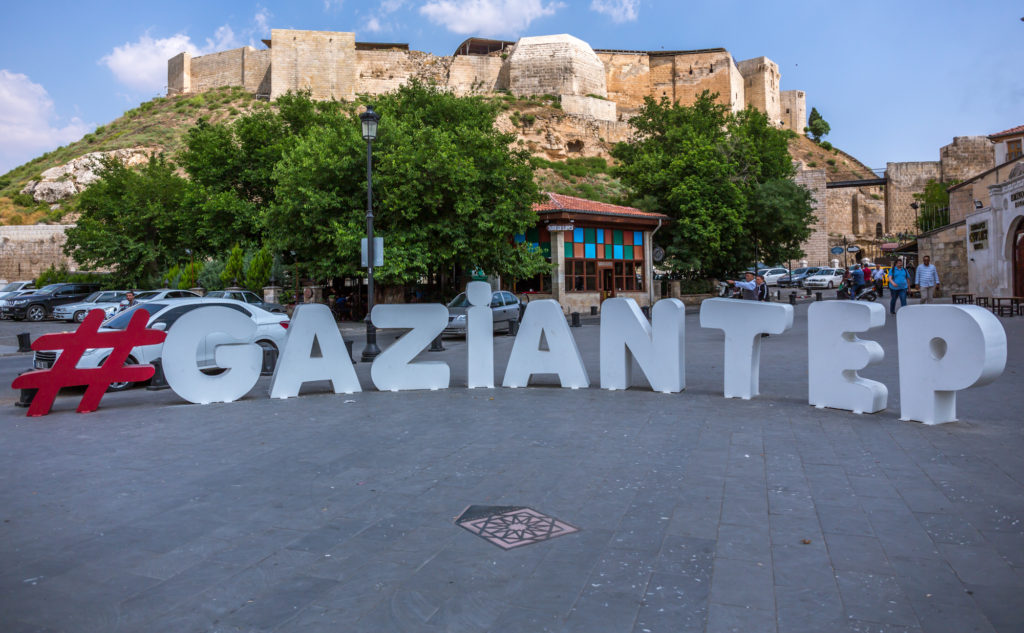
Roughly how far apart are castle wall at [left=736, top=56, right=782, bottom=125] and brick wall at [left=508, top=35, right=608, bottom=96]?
2454 centimetres

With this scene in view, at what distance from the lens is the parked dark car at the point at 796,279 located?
153ft

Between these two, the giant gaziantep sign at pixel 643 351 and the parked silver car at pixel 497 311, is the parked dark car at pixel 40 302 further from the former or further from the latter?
the giant gaziantep sign at pixel 643 351

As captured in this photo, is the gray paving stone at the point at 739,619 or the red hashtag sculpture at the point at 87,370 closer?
the gray paving stone at the point at 739,619

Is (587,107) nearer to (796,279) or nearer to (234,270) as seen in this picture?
(796,279)

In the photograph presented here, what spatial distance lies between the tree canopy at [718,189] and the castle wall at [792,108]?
63.0 meters

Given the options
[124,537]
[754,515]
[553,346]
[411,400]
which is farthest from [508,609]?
[553,346]

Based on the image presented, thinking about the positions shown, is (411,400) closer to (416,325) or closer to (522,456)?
(416,325)

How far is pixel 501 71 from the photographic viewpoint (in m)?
78.3

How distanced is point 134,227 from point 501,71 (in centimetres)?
5209

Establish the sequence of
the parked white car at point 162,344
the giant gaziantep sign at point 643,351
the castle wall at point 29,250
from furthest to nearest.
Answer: the castle wall at point 29,250, the parked white car at point 162,344, the giant gaziantep sign at point 643,351

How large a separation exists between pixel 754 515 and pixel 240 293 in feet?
72.9

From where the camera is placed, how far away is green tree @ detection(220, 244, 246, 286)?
2758 cm

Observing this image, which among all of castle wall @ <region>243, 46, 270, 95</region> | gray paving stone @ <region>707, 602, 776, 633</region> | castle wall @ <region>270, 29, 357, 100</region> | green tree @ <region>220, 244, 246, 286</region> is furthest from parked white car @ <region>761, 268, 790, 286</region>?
castle wall @ <region>243, 46, 270, 95</region>

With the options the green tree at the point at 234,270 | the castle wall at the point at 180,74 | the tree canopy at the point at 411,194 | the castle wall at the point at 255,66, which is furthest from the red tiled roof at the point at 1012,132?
the castle wall at the point at 180,74
